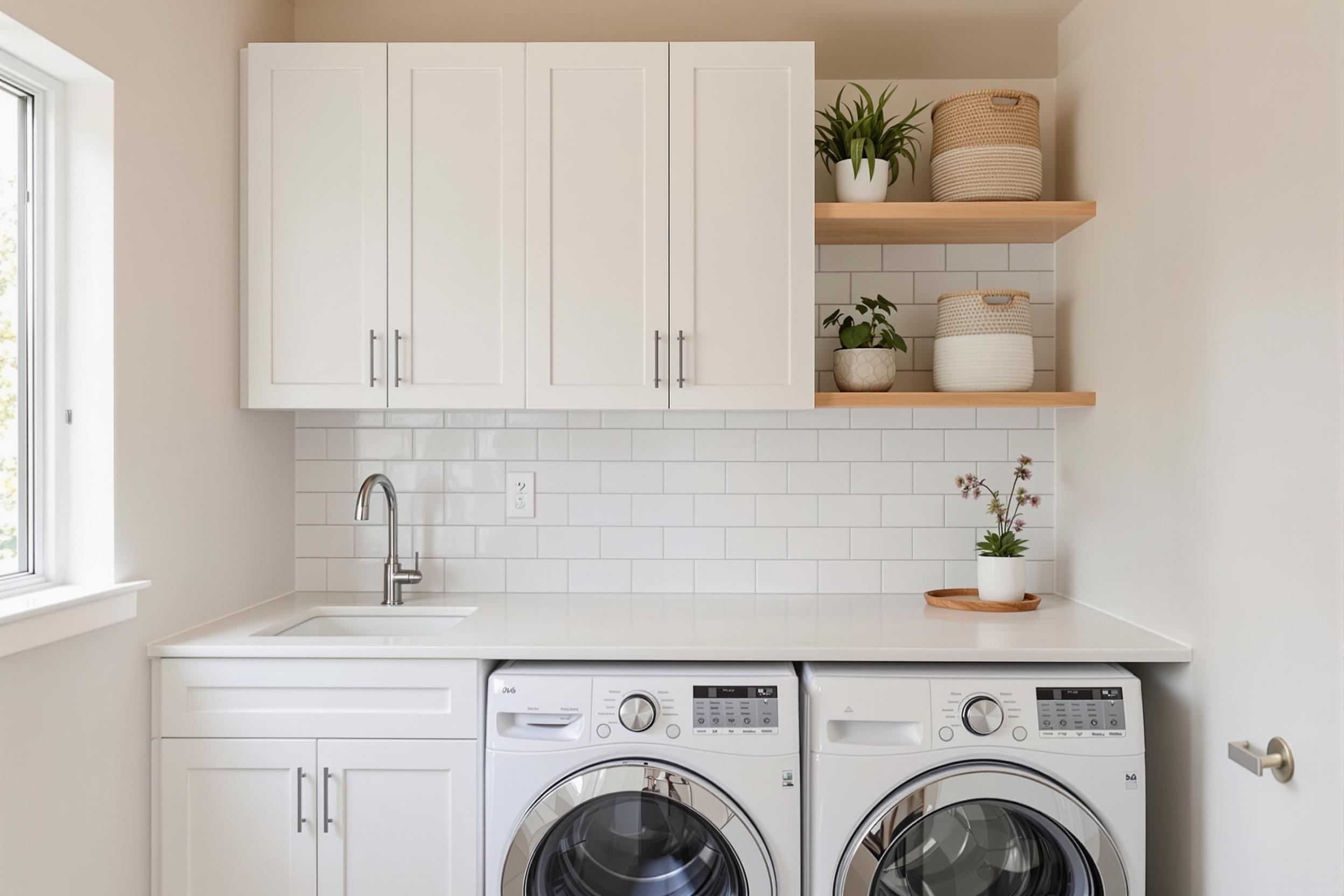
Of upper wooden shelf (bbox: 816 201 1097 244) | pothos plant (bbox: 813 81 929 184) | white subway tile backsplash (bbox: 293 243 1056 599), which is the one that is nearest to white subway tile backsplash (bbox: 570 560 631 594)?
white subway tile backsplash (bbox: 293 243 1056 599)

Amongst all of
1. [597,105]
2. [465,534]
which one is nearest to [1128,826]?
[465,534]

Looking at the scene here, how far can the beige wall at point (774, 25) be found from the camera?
7.80 ft

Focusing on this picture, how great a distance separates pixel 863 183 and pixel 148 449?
1798mm

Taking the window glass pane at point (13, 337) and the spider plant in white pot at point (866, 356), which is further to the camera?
the spider plant in white pot at point (866, 356)

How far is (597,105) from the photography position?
86.9 inches

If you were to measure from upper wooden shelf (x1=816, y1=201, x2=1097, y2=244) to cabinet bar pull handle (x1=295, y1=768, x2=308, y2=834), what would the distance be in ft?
5.77

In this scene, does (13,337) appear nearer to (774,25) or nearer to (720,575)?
(720,575)

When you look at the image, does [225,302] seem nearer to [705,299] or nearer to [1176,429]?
[705,299]

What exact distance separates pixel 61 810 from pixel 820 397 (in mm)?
1795

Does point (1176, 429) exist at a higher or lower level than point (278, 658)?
higher

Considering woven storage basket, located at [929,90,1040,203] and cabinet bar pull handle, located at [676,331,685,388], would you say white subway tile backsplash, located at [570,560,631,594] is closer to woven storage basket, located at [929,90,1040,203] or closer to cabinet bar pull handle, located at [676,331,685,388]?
cabinet bar pull handle, located at [676,331,685,388]

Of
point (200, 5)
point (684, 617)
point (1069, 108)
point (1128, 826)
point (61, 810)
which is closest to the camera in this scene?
point (61, 810)

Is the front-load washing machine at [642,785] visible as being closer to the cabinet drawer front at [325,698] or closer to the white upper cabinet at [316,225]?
the cabinet drawer front at [325,698]

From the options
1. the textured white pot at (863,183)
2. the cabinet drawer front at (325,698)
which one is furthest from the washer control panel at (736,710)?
the textured white pot at (863,183)
